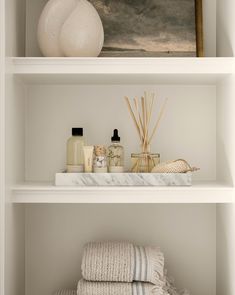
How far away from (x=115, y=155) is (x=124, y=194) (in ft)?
0.66

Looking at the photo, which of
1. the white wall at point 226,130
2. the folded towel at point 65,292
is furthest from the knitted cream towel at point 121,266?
the white wall at point 226,130

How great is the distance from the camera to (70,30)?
1787 mm

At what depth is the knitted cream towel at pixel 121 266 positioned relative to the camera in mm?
1785

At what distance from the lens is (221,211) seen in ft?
6.41

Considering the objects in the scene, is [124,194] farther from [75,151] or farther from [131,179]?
[75,151]

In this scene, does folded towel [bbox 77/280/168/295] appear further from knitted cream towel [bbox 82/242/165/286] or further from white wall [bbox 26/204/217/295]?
white wall [bbox 26/204/217/295]

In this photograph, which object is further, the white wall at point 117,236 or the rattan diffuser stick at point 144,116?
the white wall at point 117,236

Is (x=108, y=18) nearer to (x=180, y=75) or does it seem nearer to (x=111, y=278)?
(x=180, y=75)

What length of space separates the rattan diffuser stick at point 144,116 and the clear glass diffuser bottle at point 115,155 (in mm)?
83

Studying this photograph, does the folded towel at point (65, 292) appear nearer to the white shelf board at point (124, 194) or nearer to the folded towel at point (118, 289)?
the folded towel at point (118, 289)

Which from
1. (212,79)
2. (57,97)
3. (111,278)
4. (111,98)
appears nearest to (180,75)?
(212,79)

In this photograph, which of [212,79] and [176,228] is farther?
[176,228]

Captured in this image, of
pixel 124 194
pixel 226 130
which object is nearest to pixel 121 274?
pixel 124 194

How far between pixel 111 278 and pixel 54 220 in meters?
0.38
